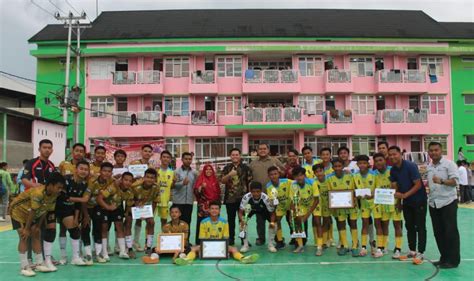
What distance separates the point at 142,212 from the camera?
22.8ft

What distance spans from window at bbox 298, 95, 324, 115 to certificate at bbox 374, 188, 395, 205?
19410 millimetres

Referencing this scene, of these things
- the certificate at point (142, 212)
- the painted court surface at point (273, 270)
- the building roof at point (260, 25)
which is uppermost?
the building roof at point (260, 25)

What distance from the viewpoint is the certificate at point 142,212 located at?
6.89 meters

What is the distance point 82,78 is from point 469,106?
2555 cm

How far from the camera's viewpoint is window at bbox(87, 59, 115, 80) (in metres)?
26.2

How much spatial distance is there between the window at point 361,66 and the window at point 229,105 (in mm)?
7656

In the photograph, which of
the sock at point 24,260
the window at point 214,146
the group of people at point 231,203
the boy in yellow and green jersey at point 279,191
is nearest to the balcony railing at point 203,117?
the window at point 214,146

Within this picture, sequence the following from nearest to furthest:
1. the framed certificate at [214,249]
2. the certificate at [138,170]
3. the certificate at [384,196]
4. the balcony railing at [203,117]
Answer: the certificate at [384,196] → the framed certificate at [214,249] → the certificate at [138,170] → the balcony railing at [203,117]

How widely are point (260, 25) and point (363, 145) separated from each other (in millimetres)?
10691

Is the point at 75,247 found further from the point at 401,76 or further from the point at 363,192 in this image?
the point at 401,76

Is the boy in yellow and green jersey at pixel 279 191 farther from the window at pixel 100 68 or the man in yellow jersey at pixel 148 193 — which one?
the window at pixel 100 68

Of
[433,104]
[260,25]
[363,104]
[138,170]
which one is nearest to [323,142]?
[363,104]

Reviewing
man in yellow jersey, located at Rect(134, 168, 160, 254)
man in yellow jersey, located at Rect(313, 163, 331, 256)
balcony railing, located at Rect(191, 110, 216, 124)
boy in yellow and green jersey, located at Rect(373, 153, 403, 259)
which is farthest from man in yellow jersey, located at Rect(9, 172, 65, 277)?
balcony railing, located at Rect(191, 110, 216, 124)

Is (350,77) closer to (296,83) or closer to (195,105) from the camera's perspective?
(296,83)
